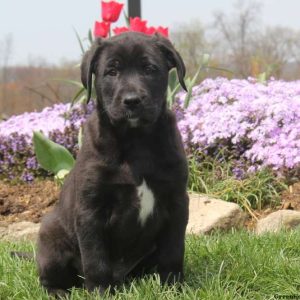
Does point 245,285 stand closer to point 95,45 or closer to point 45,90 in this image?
point 95,45

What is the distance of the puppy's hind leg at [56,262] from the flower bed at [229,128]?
2833mm

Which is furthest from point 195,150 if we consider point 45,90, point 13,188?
point 45,90

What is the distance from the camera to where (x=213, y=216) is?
478cm

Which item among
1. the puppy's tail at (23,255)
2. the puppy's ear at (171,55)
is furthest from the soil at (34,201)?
the puppy's ear at (171,55)

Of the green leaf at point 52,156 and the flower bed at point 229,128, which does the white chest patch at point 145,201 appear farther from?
the flower bed at point 229,128

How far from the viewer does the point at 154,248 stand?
3264 mm

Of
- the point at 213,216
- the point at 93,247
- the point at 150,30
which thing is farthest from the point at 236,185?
the point at 93,247

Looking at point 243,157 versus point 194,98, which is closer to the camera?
point 243,157

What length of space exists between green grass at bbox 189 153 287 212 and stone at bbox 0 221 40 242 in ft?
5.16

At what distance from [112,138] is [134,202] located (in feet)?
1.21

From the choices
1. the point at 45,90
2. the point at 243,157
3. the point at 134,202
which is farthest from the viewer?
the point at 45,90

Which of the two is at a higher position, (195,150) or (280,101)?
(280,101)

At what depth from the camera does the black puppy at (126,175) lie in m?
2.99

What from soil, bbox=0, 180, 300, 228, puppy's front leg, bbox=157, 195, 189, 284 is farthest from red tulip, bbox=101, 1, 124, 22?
puppy's front leg, bbox=157, 195, 189, 284
